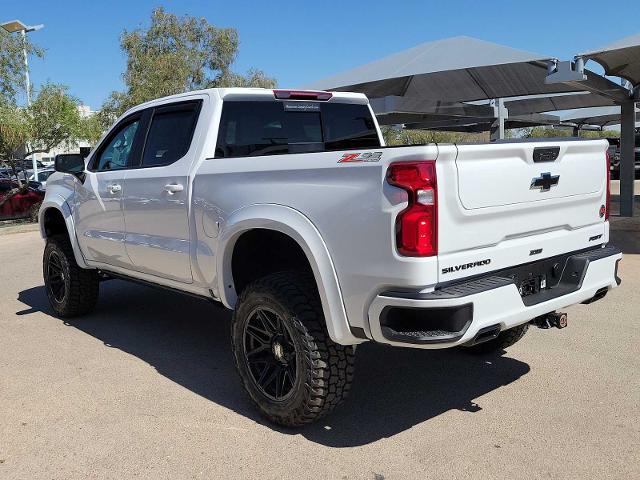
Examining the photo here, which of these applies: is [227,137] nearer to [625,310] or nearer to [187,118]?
[187,118]

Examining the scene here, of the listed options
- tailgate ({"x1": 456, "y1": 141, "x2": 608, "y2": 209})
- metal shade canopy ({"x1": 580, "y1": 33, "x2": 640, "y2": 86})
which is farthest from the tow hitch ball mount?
metal shade canopy ({"x1": 580, "y1": 33, "x2": 640, "y2": 86})

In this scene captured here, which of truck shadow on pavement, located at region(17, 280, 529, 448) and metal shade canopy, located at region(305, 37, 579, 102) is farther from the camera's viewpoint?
metal shade canopy, located at region(305, 37, 579, 102)

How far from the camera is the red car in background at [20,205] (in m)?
18.0

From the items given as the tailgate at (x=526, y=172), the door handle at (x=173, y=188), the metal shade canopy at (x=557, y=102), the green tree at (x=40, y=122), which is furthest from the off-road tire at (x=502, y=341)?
the green tree at (x=40, y=122)

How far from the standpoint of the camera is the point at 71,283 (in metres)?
5.90

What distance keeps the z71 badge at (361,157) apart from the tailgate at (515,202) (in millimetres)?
296

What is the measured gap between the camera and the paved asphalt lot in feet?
10.3

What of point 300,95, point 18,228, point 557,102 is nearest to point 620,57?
point 300,95

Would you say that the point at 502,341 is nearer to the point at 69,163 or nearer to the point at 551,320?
the point at 551,320

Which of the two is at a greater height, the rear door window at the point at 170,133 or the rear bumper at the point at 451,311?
the rear door window at the point at 170,133

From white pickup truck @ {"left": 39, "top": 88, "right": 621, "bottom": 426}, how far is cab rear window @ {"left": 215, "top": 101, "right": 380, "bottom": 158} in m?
0.01

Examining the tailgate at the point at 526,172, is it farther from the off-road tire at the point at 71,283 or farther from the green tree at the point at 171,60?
the green tree at the point at 171,60

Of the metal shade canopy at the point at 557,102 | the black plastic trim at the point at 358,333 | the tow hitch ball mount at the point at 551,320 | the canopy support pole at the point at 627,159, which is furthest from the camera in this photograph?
the metal shade canopy at the point at 557,102

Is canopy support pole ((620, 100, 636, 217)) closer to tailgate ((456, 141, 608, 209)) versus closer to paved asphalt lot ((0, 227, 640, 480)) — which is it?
paved asphalt lot ((0, 227, 640, 480))
